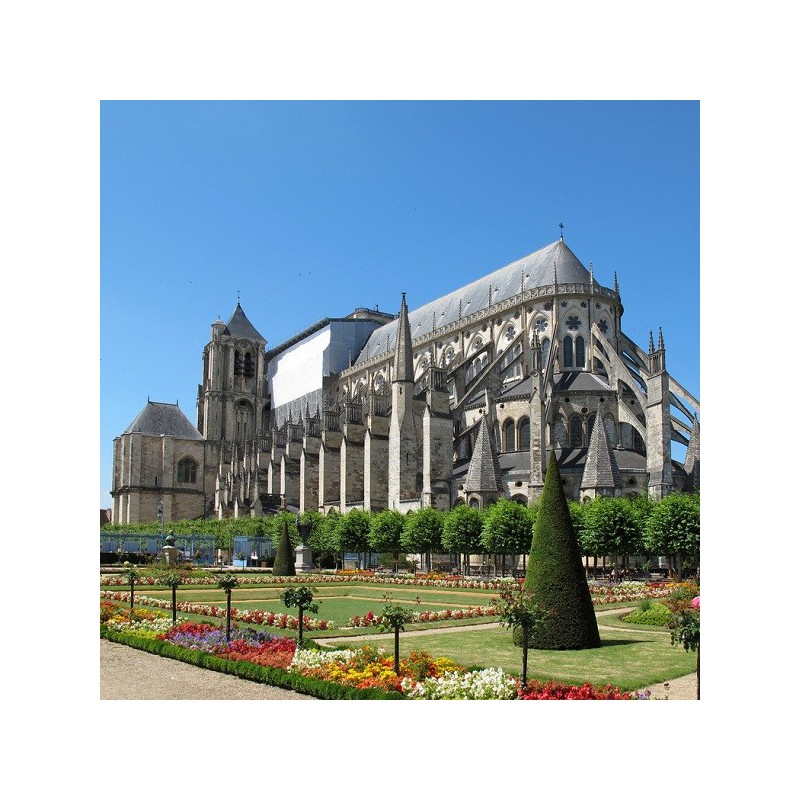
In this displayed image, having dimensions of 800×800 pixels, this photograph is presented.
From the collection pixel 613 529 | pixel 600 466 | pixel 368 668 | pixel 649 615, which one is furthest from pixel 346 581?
pixel 368 668

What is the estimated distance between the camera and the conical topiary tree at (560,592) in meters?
14.1

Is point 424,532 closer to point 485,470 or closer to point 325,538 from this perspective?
point 485,470

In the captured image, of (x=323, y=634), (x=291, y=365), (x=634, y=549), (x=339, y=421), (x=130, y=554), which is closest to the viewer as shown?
(x=323, y=634)

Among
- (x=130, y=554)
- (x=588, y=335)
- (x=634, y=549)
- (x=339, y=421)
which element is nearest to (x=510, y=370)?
(x=588, y=335)

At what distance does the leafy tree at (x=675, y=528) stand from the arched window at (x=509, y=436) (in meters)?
16.3

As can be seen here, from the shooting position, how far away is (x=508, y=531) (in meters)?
34.7

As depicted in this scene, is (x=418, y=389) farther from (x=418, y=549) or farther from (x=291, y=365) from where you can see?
(x=291, y=365)

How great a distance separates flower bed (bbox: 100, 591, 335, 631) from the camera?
18.2 metres

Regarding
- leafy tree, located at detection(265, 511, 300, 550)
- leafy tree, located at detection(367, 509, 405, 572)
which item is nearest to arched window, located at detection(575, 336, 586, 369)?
Result: leafy tree, located at detection(367, 509, 405, 572)

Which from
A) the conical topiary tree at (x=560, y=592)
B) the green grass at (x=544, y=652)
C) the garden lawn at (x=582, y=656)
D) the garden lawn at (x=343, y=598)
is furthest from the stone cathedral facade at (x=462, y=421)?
the conical topiary tree at (x=560, y=592)
